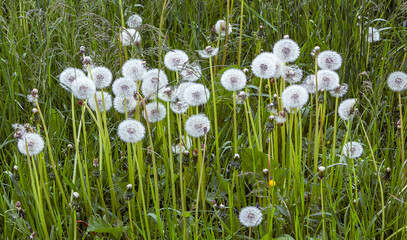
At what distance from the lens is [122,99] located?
188 centimetres

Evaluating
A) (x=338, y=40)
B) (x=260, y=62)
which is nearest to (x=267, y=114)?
(x=260, y=62)

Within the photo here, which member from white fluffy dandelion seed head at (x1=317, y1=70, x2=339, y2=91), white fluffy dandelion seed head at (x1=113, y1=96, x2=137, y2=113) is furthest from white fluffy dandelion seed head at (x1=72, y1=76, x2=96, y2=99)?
white fluffy dandelion seed head at (x1=317, y1=70, x2=339, y2=91)

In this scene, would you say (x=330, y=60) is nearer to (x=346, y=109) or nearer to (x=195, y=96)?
(x=346, y=109)

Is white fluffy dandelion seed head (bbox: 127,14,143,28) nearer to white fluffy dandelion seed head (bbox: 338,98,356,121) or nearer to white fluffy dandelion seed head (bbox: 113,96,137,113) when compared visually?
white fluffy dandelion seed head (bbox: 113,96,137,113)

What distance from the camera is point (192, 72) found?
184cm

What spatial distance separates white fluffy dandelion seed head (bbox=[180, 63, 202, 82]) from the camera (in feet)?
6.04

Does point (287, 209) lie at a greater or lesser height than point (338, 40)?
lesser

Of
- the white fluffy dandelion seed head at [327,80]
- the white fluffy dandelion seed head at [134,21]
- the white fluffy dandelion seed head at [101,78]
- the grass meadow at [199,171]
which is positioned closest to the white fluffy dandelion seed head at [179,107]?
the grass meadow at [199,171]

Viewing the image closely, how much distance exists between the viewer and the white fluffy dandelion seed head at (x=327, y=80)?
1.80m

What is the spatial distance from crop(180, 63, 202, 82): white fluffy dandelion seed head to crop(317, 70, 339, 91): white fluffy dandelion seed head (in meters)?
0.42

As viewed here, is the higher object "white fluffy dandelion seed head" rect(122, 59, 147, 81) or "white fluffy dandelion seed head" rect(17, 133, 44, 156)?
"white fluffy dandelion seed head" rect(122, 59, 147, 81)

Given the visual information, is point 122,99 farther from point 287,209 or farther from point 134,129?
point 287,209

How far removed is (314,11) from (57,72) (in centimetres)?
145

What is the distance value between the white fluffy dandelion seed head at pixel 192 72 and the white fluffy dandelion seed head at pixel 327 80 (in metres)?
0.42
